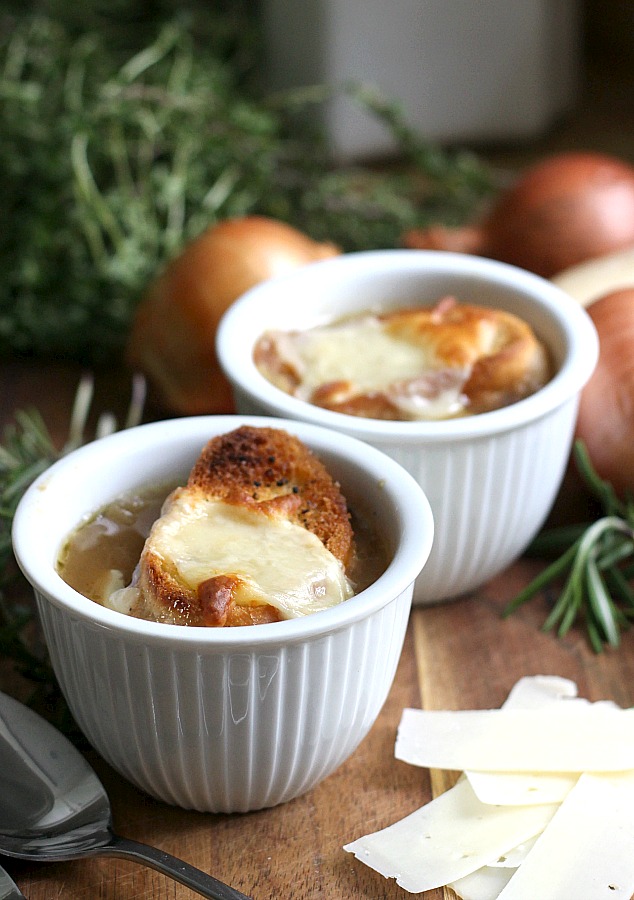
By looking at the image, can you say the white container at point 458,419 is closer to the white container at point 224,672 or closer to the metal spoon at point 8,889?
the white container at point 224,672

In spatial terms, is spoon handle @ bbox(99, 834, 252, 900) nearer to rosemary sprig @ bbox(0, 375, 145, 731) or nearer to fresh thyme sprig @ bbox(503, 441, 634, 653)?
rosemary sprig @ bbox(0, 375, 145, 731)

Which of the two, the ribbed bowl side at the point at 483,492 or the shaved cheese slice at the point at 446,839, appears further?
the ribbed bowl side at the point at 483,492

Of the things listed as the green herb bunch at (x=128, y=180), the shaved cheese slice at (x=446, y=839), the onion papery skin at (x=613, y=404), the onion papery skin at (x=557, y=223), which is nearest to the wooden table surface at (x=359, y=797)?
the shaved cheese slice at (x=446, y=839)

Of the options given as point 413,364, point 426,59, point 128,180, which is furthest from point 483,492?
point 426,59

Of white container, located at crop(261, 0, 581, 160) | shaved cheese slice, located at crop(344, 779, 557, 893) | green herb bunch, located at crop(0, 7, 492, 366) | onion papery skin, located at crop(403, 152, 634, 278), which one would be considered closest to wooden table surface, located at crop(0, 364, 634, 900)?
shaved cheese slice, located at crop(344, 779, 557, 893)

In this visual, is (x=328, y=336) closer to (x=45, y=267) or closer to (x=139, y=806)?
(x=139, y=806)
